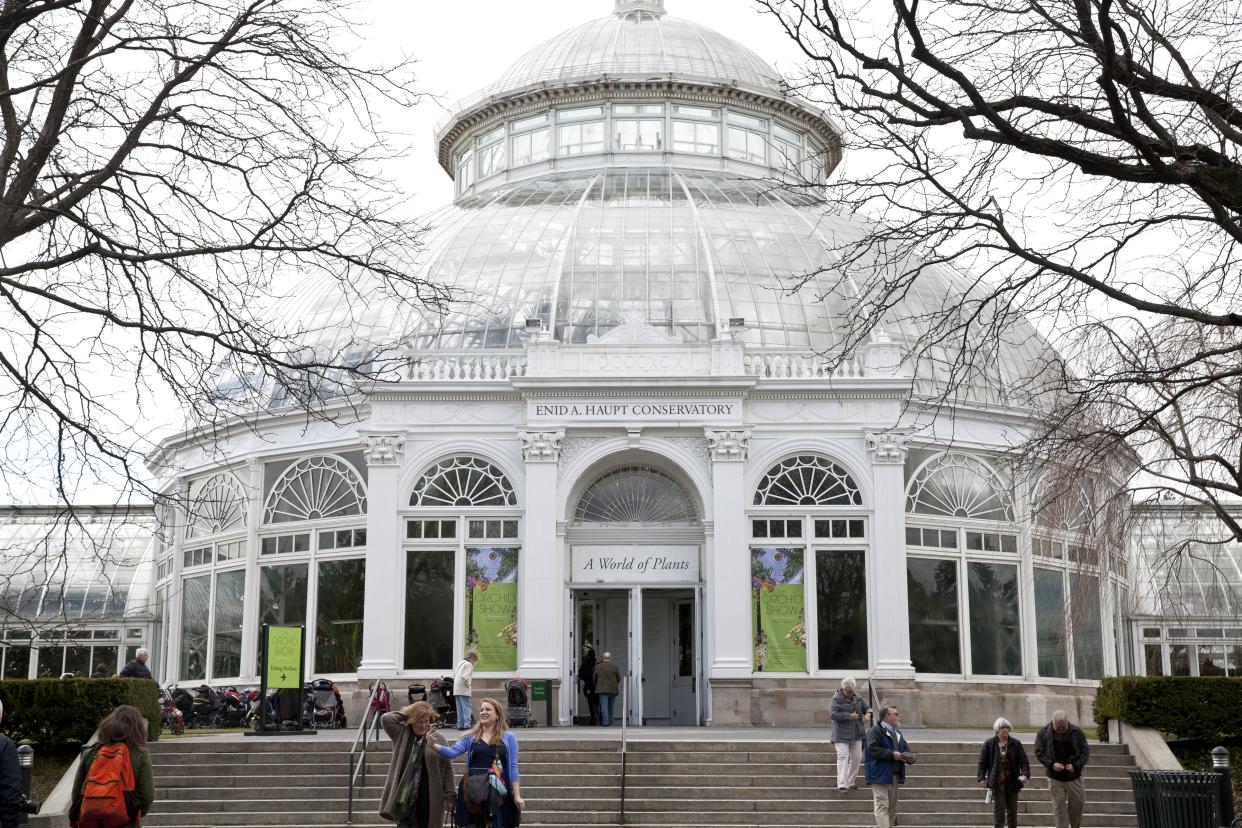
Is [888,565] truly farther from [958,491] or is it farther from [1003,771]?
[1003,771]

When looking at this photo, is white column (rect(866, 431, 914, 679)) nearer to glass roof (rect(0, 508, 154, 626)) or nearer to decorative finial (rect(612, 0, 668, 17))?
decorative finial (rect(612, 0, 668, 17))

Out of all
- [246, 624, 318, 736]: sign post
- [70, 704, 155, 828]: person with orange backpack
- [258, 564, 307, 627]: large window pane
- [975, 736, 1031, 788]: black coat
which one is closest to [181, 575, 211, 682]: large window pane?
[258, 564, 307, 627]: large window pane

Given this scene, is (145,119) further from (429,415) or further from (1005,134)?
(429,415)

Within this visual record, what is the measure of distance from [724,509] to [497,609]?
4.73 m

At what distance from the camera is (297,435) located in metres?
31.5

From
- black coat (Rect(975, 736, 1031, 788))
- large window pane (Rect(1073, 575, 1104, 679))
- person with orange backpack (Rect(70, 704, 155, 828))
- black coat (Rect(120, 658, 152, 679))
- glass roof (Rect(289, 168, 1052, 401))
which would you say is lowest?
black coat (Rect(975, 736, 1031, 788))

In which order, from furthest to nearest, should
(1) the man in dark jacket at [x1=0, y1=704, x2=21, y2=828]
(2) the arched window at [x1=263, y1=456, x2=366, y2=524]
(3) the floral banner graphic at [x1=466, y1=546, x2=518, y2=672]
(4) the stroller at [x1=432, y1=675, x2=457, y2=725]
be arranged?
(2) the arched window at [x1=263, y1=456, x2=366, y2=524], (3) the floral banner graphic at [x1=466, y1=546, x2=518, y2=672], (4) the stroller at [x1=432, y1=675, x2=457, y2=725], (1) the man in dark jacket at [x1=0, y1=704, x2=21, y2=828]

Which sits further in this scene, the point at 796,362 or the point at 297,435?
the point at 297,435

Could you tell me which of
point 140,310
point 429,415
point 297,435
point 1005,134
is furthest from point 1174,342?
point 297,435

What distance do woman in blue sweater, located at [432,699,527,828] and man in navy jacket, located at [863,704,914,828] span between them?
6312 millimetres

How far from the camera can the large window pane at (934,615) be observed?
29234 mm

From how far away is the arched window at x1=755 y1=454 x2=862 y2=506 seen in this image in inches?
1141

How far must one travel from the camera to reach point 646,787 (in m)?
19.4

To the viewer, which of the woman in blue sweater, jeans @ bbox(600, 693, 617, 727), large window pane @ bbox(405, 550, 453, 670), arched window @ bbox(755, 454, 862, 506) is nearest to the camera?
the woman in blue sweater
